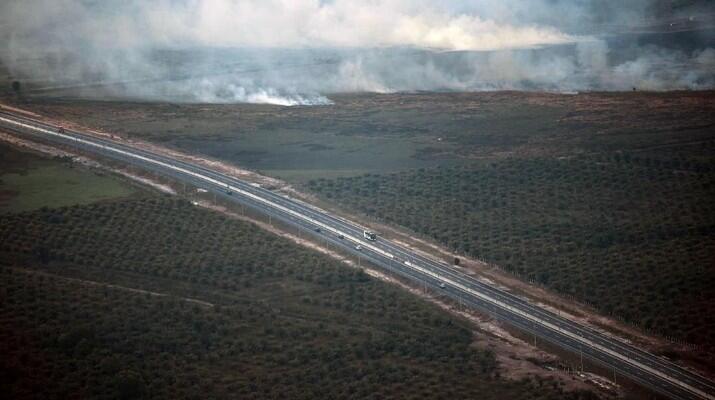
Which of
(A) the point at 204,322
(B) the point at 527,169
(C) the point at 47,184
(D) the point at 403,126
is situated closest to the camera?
(A) the point at 204,322

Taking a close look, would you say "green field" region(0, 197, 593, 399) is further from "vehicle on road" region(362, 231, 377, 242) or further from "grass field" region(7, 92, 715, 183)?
"grass field" region(7, 92, 715, 183)

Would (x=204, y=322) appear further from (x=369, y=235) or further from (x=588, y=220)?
(x=588, y=220)

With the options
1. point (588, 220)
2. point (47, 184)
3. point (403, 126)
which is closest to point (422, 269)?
point (588, 220)

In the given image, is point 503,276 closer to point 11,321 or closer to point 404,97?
point 11,321

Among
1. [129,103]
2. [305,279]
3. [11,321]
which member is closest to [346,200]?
[305,279]

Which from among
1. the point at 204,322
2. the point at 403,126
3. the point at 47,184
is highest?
the point at 403,126

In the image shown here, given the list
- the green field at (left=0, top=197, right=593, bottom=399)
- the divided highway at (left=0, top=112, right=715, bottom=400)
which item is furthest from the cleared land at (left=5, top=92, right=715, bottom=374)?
the green field at (left=0, top=197, right=593, bottom=399)

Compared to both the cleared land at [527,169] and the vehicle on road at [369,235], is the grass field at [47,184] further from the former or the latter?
the vehicle on road at [369,235]

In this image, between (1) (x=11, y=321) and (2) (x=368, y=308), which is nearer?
(1) (x=11, y=321)
